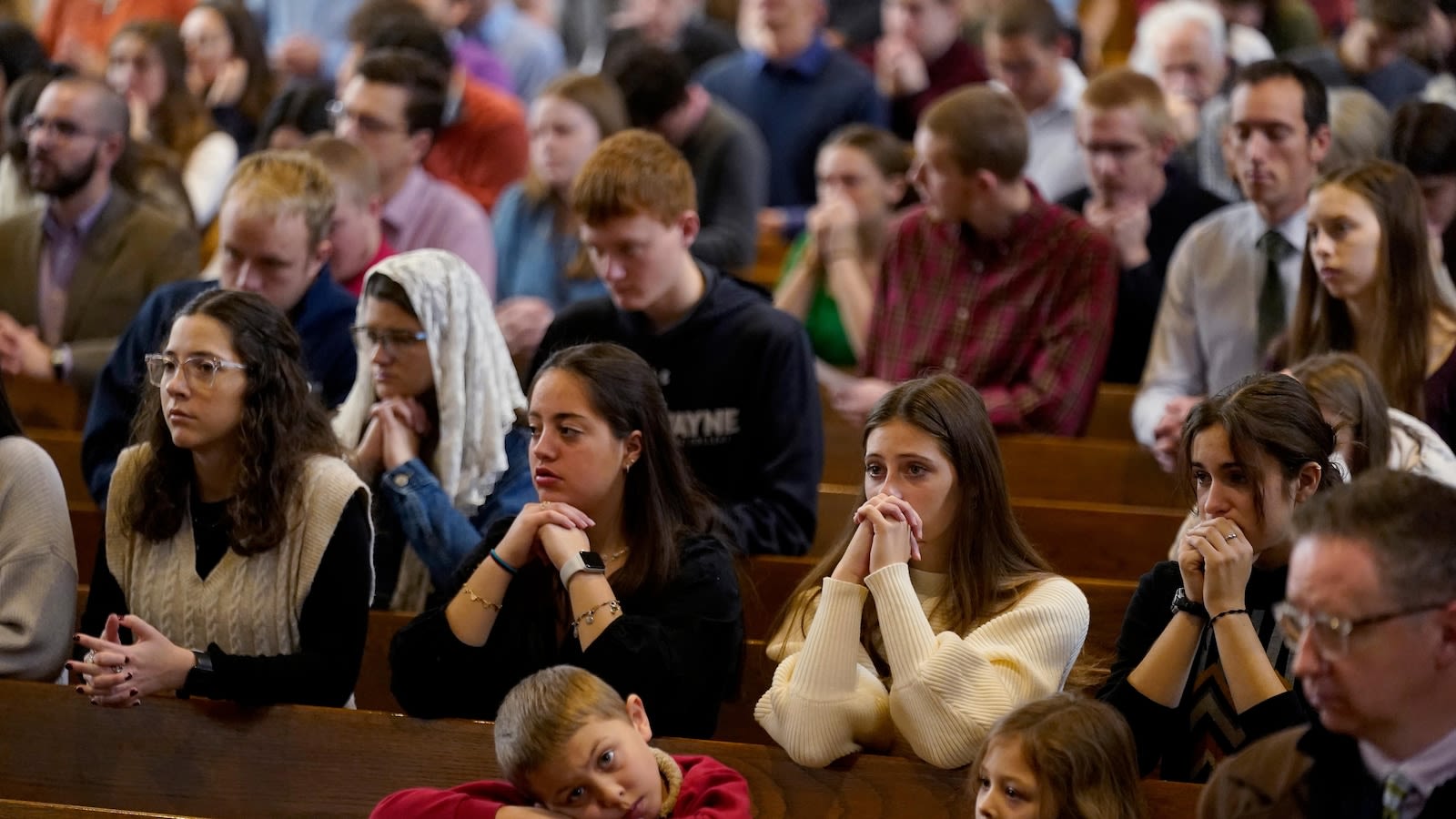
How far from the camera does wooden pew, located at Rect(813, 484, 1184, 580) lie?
385 cm

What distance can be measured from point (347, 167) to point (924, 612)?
2200 mm

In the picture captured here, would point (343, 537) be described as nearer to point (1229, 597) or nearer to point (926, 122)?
point (1229, 597)

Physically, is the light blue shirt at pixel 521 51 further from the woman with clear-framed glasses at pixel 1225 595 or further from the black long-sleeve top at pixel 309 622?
the woman with clear-framed glasses at pixel 1225 595

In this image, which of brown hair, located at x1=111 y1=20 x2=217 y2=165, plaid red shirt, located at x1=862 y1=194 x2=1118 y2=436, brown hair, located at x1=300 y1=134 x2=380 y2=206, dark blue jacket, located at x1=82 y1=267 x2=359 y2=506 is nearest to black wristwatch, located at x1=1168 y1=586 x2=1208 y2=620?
plaid red shirt, located at x1=862 y1=194 x2=1118 y2=436

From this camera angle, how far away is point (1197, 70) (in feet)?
20.2

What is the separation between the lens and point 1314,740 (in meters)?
2.23

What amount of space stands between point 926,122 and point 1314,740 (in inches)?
101

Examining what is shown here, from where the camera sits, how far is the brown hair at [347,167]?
4434 millimetres

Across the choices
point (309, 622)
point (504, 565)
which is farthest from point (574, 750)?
point (309, 622)

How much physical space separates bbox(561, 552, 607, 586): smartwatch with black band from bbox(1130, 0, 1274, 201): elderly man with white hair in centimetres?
291

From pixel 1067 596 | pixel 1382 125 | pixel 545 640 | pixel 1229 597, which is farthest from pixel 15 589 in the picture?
pixel 1382 125

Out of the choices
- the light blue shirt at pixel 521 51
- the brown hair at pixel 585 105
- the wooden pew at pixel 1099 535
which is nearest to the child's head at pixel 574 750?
the wooden pew at pixel 1099 535

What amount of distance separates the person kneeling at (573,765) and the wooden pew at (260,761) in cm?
16

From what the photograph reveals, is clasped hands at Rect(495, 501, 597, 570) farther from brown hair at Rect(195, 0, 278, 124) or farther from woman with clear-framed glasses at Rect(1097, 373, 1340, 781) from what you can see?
brown hair at Rect(195, 0, 278, 124)
